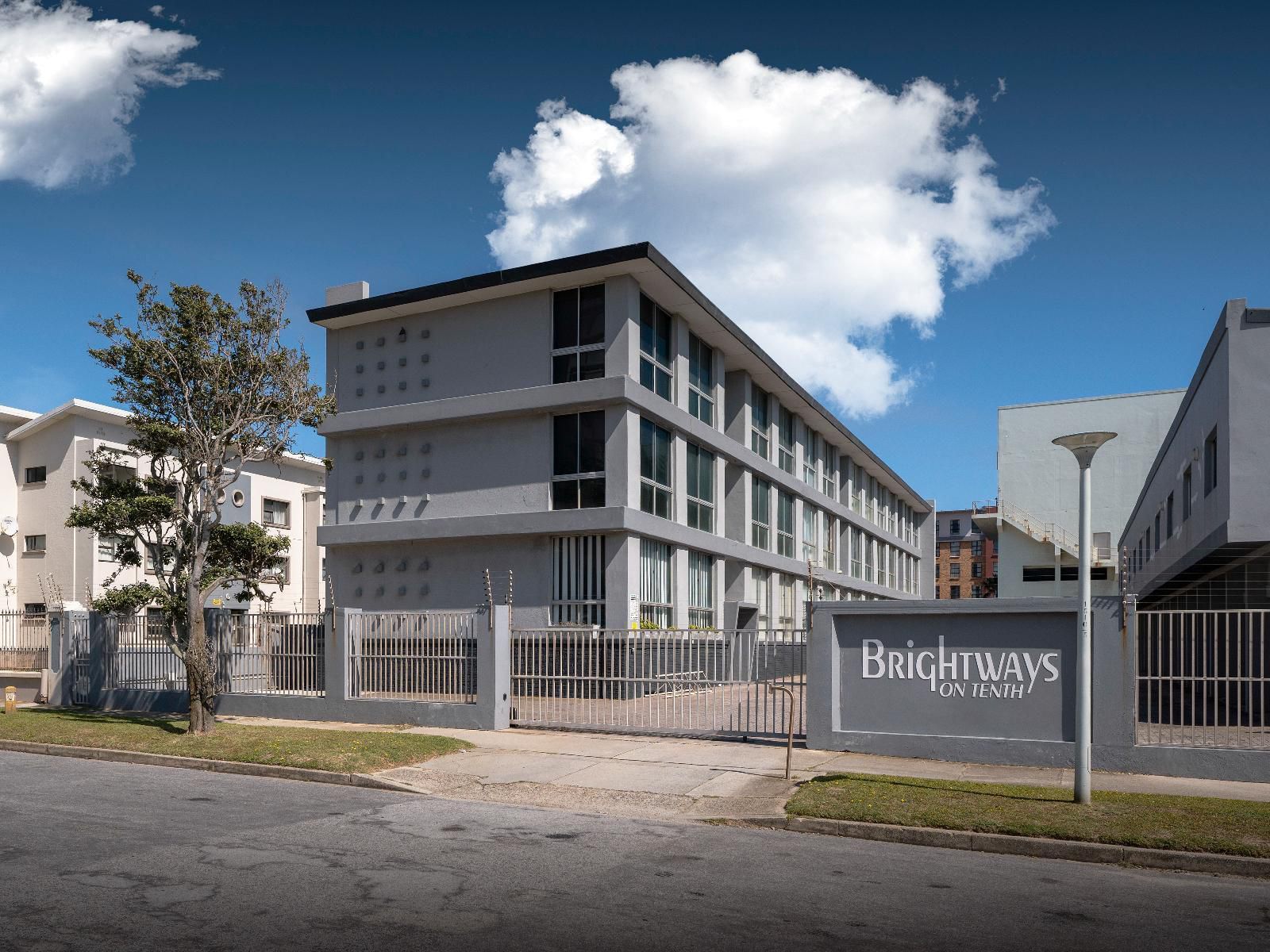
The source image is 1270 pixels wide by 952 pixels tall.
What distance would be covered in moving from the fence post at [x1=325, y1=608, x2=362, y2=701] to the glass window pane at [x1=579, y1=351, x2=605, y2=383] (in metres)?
11.0

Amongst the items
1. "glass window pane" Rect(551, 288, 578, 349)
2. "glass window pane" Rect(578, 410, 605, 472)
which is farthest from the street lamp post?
"glass window pane" Rect(551, 288, 578, 349)

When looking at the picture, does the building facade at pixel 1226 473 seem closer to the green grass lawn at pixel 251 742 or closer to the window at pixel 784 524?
the green grass lawn at pixel 251 742

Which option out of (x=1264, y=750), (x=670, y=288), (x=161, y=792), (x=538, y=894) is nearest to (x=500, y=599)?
(x=670, y=288)

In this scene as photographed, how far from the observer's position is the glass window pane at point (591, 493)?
92.4ft

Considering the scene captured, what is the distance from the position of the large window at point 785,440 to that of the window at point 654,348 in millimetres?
11002

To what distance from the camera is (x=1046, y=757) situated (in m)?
13.8

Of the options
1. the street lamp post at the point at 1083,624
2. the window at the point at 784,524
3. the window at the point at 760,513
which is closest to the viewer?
the street lamp post at the point at 1083,624

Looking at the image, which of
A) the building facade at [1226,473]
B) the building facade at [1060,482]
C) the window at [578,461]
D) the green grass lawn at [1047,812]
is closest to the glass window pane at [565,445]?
the window at [578,461]

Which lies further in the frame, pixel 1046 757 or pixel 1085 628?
pixel 1046 757

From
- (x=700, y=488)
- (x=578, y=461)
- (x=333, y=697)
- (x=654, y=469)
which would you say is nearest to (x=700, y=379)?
(x=700, y=488)

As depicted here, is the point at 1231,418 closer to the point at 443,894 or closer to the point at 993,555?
the point at 443,894

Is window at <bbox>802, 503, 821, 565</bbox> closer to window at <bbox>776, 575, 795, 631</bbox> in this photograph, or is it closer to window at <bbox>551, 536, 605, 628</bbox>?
window at <bbox>776, 575, 795, 631</bbox>

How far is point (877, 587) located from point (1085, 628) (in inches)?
1815

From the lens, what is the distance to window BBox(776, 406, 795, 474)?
1630 inches
